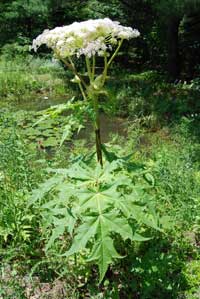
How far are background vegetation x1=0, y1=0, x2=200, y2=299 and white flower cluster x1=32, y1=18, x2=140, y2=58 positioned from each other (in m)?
0.42

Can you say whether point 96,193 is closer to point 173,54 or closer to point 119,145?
point 119,145

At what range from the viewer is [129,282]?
305 cm

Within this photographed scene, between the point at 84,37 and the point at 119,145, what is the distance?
3.14 m

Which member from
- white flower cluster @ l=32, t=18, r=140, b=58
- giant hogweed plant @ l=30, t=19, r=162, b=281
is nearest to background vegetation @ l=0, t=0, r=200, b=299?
giant hogweed plant @ l=30, t=19, r=162, b=281

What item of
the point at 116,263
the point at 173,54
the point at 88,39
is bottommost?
the point at 173,54

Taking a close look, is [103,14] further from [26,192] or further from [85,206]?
[85,206]

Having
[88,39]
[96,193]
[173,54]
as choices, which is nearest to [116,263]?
[96,193]

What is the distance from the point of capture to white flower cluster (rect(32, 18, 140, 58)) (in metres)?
2.71

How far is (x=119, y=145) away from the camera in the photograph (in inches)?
228

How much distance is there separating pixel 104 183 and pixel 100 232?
1.31ft

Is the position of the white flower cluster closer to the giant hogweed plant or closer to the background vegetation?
the giant hogweed plant

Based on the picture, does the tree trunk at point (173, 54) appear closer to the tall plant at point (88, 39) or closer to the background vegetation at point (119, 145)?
the background vegetation at point (119, 145)

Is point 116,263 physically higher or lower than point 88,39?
lower

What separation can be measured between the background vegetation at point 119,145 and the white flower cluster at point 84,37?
42 cm
